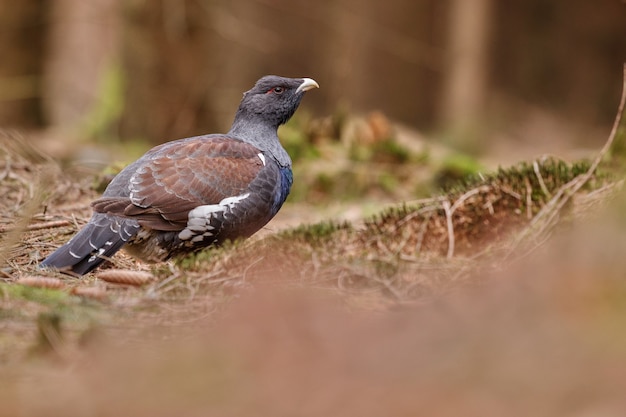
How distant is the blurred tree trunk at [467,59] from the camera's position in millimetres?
17141

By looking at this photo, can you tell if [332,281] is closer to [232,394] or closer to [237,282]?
[237,282]

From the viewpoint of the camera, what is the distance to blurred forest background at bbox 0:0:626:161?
15.0m

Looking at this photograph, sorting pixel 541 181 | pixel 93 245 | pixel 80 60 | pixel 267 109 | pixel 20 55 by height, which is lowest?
pixel 93 245

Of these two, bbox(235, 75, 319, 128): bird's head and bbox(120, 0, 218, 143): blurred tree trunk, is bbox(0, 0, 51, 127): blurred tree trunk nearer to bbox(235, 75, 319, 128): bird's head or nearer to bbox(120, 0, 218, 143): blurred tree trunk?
bbox(120, 0, 218, 143): blurred tree trunk

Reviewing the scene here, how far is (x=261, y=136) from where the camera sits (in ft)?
22.7

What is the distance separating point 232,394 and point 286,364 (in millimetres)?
311

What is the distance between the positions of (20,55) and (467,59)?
861 cm

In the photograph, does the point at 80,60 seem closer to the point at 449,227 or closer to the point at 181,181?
the point at 181,181

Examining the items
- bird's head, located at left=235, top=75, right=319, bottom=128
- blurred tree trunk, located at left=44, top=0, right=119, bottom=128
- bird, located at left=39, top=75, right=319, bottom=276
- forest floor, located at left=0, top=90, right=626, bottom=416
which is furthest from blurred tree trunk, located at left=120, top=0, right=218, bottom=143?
forest floor, located at left=0, top=90, right=626, bottom=416

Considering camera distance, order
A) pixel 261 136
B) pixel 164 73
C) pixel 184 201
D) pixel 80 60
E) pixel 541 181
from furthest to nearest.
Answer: pixel 80 60 → pixel 164 73 → pixel 261 136 → pixel 184 201 → pixel 541 181

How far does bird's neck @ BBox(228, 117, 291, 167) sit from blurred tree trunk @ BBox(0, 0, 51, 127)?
8.79m

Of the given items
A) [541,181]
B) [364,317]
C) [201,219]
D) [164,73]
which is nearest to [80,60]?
[164,73]

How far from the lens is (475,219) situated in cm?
604

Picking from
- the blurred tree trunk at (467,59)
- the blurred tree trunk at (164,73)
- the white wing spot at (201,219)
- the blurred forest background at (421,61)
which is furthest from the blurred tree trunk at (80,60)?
the white wing spot at (201,219)
